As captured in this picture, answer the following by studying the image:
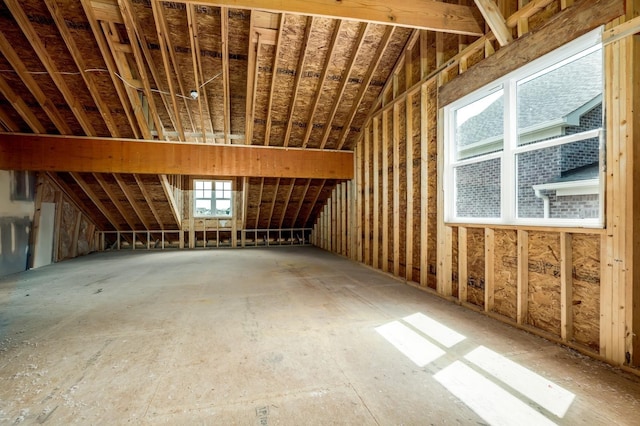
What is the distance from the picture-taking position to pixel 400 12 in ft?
10.5

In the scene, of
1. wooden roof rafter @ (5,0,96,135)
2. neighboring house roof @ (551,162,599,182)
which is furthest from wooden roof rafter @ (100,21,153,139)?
neighboring house roof @ (551,162,599,182)

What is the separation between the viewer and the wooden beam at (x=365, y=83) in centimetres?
420

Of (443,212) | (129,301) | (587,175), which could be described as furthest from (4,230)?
(587,175)

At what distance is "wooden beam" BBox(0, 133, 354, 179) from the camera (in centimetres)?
Result: 525

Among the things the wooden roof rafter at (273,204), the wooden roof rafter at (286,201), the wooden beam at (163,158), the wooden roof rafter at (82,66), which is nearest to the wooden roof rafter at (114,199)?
the wooden beam at (163,158)

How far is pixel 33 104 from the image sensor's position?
16.1ft

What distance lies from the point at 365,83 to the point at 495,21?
2371 mm

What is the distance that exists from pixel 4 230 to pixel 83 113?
8.57ft

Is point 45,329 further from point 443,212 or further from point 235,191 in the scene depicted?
point 235,191

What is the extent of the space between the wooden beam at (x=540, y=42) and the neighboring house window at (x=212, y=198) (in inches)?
280

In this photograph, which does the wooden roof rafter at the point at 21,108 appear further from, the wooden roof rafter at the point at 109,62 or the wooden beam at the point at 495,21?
the wooden beam at the point at 495,21

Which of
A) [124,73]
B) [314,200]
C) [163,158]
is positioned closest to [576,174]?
[314,200]

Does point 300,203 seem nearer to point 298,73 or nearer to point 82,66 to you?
point 298,73

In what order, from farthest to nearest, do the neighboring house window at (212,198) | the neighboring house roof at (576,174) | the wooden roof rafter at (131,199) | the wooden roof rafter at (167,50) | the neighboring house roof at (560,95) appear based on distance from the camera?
the neighboring house window at (212,198), the wooden roof rafter at (131,199), the neighboring house roof at (576,174), the neighboring house roof at (560,95), the wooden roof rafter at (167,50)
